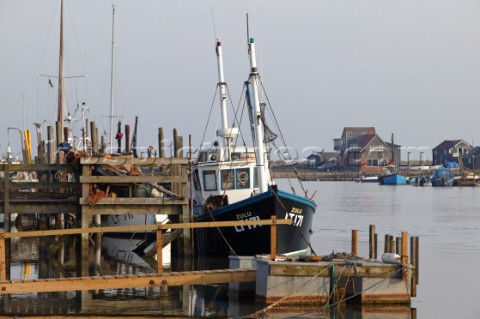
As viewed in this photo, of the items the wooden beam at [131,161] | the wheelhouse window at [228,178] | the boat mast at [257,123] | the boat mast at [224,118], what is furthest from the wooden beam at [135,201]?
the boat mast at [224,118]

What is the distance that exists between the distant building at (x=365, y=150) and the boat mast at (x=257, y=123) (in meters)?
131

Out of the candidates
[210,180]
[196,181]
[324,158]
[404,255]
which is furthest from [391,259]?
[324,158]

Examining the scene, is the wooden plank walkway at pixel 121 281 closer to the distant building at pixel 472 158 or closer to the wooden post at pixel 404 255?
the wooden post at pixel 404 255

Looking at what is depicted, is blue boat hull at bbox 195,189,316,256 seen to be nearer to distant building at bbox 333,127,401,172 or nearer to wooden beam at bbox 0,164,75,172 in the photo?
wooden beam at bbox 0,164,75,172

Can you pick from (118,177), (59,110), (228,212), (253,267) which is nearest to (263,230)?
(228,212)

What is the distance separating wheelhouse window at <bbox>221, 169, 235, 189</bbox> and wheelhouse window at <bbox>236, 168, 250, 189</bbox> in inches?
6.5

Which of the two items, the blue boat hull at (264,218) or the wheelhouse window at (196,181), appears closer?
the blue boat hull at (264,218)

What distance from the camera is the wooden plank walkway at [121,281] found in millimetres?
17578

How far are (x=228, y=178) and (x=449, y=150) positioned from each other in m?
137

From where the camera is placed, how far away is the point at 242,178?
29625mm

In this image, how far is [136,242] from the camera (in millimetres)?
34625

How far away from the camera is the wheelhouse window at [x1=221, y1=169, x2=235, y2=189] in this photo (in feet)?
97.3

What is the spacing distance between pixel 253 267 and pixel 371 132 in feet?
494

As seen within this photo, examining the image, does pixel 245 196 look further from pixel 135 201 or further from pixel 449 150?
pixel 449 150
